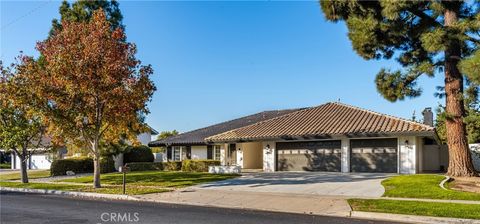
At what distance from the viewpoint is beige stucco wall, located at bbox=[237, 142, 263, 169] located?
110ft

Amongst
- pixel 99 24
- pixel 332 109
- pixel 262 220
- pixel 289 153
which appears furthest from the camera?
pixel 332 109

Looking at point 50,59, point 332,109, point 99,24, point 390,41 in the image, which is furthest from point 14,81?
point 332,109

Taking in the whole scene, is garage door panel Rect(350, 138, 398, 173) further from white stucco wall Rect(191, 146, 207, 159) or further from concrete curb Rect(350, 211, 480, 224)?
concrete curb Rect(350, 211, 480, 224)

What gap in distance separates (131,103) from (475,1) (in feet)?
51.7

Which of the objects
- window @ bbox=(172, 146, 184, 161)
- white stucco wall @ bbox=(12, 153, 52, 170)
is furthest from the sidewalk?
white stucco wall @ bbox=(12, 153, 52, 170)

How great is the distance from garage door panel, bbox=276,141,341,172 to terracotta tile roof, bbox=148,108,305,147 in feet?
24.0

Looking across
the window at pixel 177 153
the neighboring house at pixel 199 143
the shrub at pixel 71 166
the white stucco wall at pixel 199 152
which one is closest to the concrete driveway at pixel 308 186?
the neighboring house at pixel 199 143

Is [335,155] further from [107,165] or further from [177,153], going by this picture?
[107,165]

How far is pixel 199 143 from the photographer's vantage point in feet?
117

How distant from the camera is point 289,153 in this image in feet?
98.6

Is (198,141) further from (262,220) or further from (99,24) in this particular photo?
(262,220)

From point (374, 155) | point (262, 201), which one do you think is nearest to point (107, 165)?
point (374, 155)

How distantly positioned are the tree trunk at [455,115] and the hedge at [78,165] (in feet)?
80.0

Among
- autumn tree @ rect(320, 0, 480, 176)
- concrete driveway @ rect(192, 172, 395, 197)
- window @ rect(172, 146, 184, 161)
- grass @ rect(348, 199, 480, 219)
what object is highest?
autumn tree @ rect(320, 0, 480, 176)
